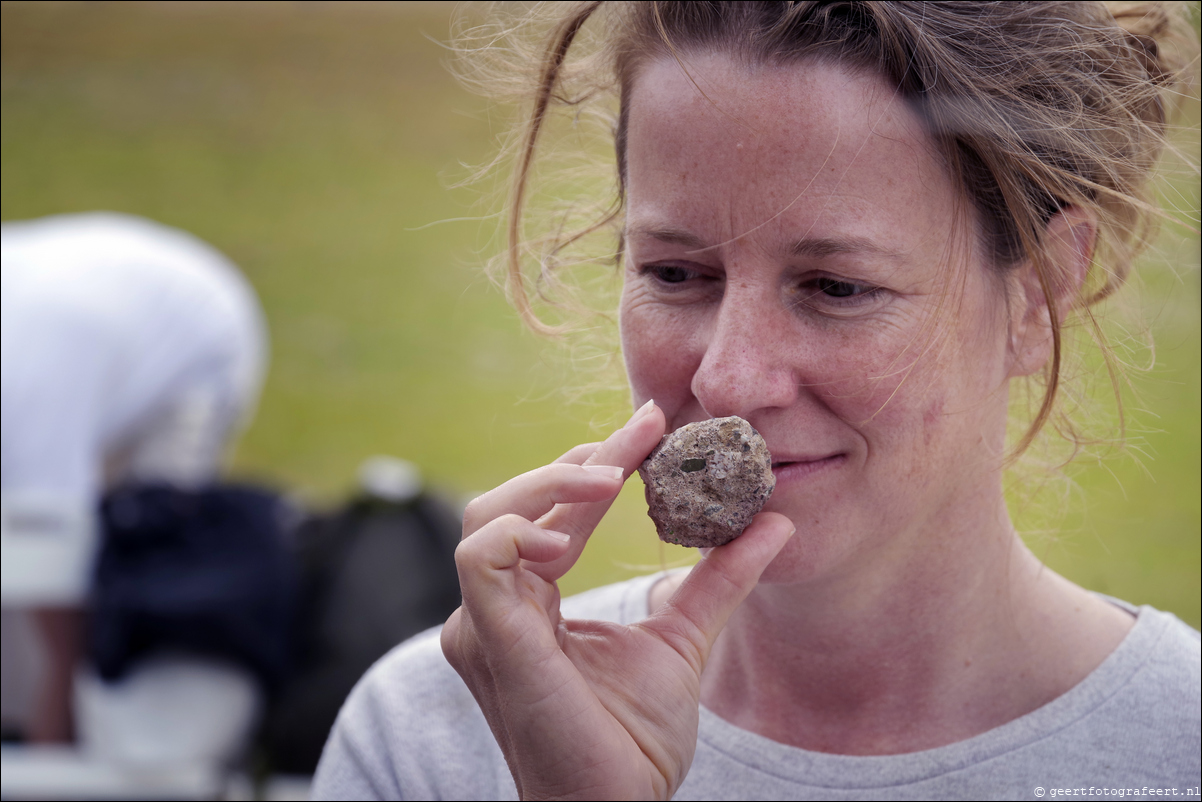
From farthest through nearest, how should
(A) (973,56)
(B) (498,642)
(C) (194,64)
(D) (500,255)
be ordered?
(C) (194,64), (D) (500,255), (A) (973,56), (B) (498,642)

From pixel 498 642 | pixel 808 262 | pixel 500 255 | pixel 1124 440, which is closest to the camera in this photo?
pixel 498 642

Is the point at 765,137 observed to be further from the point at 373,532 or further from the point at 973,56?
the point at 373,532

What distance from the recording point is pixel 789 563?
138 centimetres

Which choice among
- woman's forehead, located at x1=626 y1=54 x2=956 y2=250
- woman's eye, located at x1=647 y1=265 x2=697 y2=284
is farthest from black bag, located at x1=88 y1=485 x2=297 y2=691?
woman's forehead, located at x1=626 y1=54 x2=956 y2=250

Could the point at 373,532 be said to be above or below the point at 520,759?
below

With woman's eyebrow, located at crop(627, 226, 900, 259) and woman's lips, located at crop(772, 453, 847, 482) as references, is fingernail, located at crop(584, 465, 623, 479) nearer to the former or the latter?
woman's lips, located at crop(772, 453, 847, 482)

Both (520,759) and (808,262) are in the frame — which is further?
(808,262)

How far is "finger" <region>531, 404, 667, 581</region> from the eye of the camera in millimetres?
1270

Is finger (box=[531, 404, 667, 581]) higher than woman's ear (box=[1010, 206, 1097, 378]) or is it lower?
lower

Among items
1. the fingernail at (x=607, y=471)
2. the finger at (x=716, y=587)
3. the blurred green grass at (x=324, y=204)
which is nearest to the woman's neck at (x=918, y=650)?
the finger at (x=716, y=587)

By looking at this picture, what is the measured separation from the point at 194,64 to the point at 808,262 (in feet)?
17.7

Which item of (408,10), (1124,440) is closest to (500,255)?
(1124,440)

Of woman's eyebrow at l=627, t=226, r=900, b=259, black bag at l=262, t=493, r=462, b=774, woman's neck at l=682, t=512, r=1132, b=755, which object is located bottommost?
black bag at l=262, t=493, r=462, b=774

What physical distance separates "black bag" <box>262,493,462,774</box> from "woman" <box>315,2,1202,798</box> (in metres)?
1.38
